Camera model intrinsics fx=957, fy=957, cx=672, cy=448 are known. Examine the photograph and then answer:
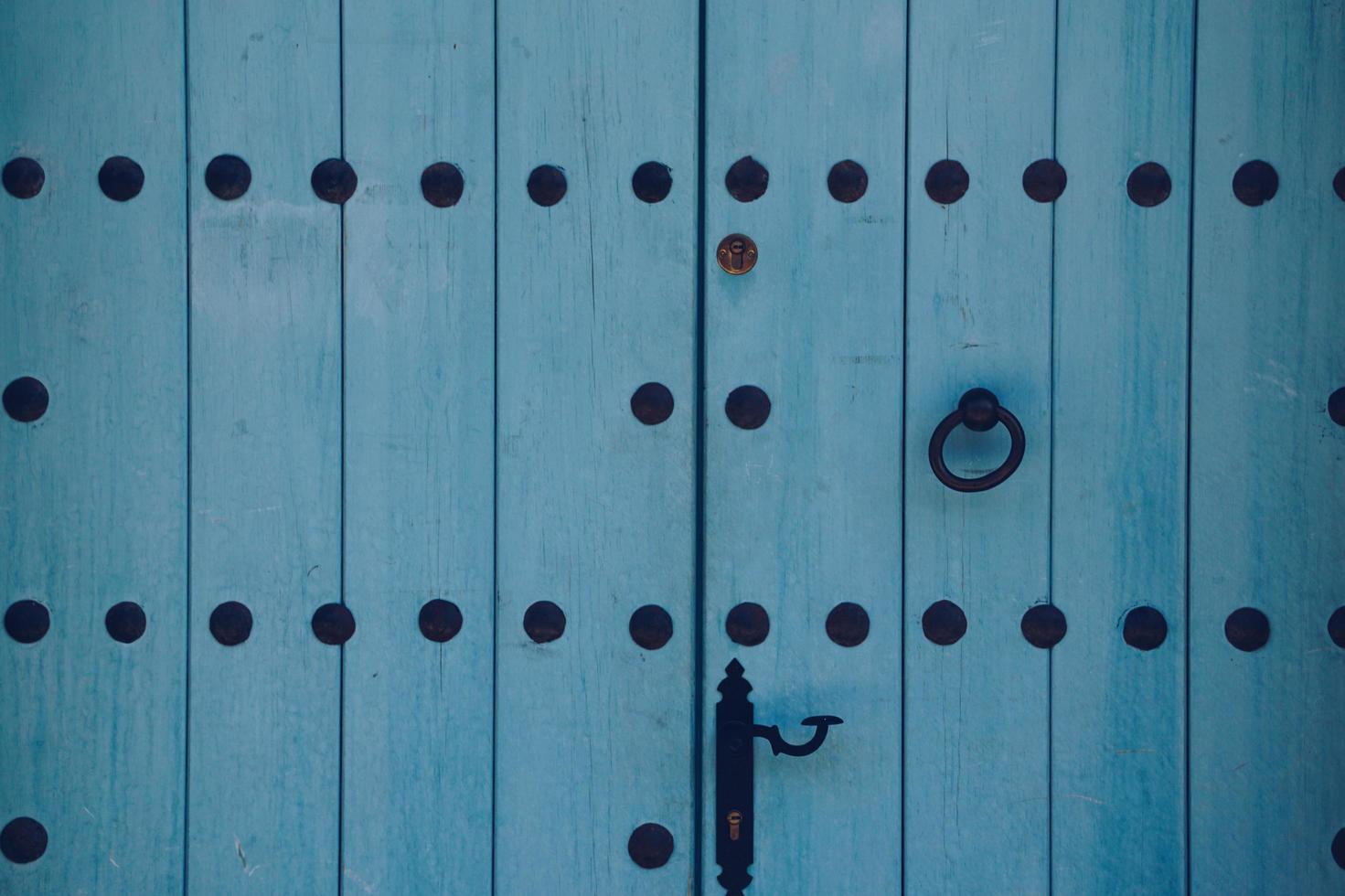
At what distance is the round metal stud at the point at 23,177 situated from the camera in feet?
3.61

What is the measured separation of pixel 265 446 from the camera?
111cm

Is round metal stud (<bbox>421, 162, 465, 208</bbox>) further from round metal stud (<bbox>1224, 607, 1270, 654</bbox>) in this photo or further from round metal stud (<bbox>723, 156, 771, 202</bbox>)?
round metal stud (<bbox>1224, 607, 1270, 654</bbox>)

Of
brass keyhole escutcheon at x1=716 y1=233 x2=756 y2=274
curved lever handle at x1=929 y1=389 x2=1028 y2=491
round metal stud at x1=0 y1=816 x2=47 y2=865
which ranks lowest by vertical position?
round metal stud at x1=0 y1=816 x2=47 y2=865

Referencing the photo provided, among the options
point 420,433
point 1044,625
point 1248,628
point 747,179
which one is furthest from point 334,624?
point 1248,628

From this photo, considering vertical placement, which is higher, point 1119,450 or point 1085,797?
point 1119,450

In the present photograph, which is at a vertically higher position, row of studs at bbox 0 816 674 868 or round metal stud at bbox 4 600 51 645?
round metal stud at bbox 4 600 51 645

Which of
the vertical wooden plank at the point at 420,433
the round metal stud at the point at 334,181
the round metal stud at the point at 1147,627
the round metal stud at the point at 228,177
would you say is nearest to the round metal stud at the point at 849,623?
the round metal stud at the point at 1147,627

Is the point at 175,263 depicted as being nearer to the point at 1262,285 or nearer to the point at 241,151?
the point at 241,151

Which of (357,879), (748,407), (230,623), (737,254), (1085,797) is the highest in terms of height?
(737,254)

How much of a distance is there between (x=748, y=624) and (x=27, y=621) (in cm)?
83

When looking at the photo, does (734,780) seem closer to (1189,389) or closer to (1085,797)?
(1085,797)

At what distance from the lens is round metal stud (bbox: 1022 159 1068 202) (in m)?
1.06

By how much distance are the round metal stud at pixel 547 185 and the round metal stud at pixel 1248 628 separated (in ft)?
2.93

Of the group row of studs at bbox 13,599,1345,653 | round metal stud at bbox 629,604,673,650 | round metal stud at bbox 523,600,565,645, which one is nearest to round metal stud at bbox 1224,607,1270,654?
row of studs at bbox 13,599,1345,653
